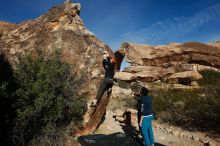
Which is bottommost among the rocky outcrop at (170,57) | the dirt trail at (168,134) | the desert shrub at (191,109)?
the dirt trail at (168,134)

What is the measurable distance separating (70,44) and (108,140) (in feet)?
10.2

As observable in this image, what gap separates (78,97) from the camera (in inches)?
319

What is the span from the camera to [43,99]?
21.7ft

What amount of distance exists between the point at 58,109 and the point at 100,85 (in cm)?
197

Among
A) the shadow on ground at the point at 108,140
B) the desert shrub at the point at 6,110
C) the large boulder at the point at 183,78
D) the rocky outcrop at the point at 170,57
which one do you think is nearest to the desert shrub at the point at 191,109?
the shadow on ground at the point at 108,140

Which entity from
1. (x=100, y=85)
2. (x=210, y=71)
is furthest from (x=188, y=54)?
(x=100, y=85)

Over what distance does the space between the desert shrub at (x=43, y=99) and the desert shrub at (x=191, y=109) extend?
5.70 meters

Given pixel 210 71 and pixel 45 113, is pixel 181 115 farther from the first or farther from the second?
pixel 210 71

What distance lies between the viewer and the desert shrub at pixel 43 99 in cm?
657

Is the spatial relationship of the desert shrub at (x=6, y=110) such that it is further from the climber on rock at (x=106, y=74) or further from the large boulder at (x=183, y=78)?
the large boulder at (x=183, y=78)

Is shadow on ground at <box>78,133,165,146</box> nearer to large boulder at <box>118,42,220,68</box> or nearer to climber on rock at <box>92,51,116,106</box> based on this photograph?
climber on rock at <box>92,51,116,106</box>

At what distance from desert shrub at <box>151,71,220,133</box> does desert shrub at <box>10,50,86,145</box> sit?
18.7ft

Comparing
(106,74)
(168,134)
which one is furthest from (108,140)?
(168,134)

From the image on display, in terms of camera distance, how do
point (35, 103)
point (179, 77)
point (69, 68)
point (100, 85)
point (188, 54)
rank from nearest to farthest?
point (35, 103) < point (69, 68) < point (100, 85) < point (179, 77) < point (188, 54)
